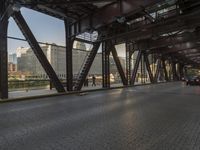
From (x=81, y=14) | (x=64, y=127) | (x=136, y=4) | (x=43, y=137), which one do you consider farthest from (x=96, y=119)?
(x=81, y=14)

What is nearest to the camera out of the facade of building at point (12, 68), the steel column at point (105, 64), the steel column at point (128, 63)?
the facade of building at point (12, 68)

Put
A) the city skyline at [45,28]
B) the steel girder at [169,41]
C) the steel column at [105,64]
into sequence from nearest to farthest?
the city skyline at [45,28] < the steel column at [105,64] < the steel girder at [169,41]

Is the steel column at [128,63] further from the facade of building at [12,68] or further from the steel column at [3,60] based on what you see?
the steel column at [3,60]

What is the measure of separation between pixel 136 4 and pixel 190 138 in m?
9.89

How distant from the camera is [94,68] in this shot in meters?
24.9

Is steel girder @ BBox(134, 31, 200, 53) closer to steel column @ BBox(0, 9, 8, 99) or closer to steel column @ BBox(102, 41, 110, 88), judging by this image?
steel column @ BBox(102, 41, 110, 88)

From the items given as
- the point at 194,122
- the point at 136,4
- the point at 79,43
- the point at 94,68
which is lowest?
the point at 194,122

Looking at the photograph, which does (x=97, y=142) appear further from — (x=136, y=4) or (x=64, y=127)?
(x=136, y=4)

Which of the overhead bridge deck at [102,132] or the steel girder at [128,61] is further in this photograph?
the steel girder at [128,61]

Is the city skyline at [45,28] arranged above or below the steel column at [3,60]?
above

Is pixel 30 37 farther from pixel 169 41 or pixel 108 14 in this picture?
pixel 169 41

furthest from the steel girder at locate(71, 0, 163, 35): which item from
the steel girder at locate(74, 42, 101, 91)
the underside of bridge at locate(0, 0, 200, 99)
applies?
the steel girder at locate(74, 42, 101, 91)

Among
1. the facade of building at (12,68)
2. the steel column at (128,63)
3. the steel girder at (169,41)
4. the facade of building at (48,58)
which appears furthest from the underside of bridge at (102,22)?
the facade of building at (12,68)

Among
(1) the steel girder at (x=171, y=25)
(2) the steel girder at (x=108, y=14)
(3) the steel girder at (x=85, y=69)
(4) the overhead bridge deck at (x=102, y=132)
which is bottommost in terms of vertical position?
(4) the overhead bridge deck at (x=102, y=132)
